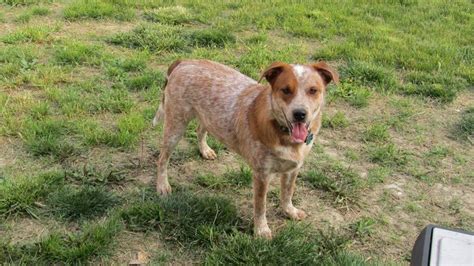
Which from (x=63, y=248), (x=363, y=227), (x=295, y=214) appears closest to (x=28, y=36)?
(x=63, y=248)

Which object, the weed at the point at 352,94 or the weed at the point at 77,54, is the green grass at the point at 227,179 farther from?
the weed at the point at 77,54

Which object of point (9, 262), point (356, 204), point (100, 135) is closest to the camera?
point (9, 262)

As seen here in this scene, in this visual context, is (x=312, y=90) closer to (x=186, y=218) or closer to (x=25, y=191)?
(x=186, y=218)

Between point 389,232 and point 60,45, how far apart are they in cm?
512

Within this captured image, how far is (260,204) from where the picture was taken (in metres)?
3.95

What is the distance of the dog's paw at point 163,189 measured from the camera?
14.6 feet

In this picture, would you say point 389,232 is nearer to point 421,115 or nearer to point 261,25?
point 421,115

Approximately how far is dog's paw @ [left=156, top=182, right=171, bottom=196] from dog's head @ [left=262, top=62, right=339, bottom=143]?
141 cm

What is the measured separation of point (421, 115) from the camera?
19.4ft

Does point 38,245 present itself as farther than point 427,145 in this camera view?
No

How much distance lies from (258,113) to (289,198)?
88 cm

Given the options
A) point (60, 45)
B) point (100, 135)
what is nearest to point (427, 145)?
point (100, 135)

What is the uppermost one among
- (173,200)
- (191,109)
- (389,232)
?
(191,109)

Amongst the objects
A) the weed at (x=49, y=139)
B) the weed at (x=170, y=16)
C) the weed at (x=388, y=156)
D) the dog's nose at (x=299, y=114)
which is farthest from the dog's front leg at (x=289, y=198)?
the weed at (x=170, y=16)
